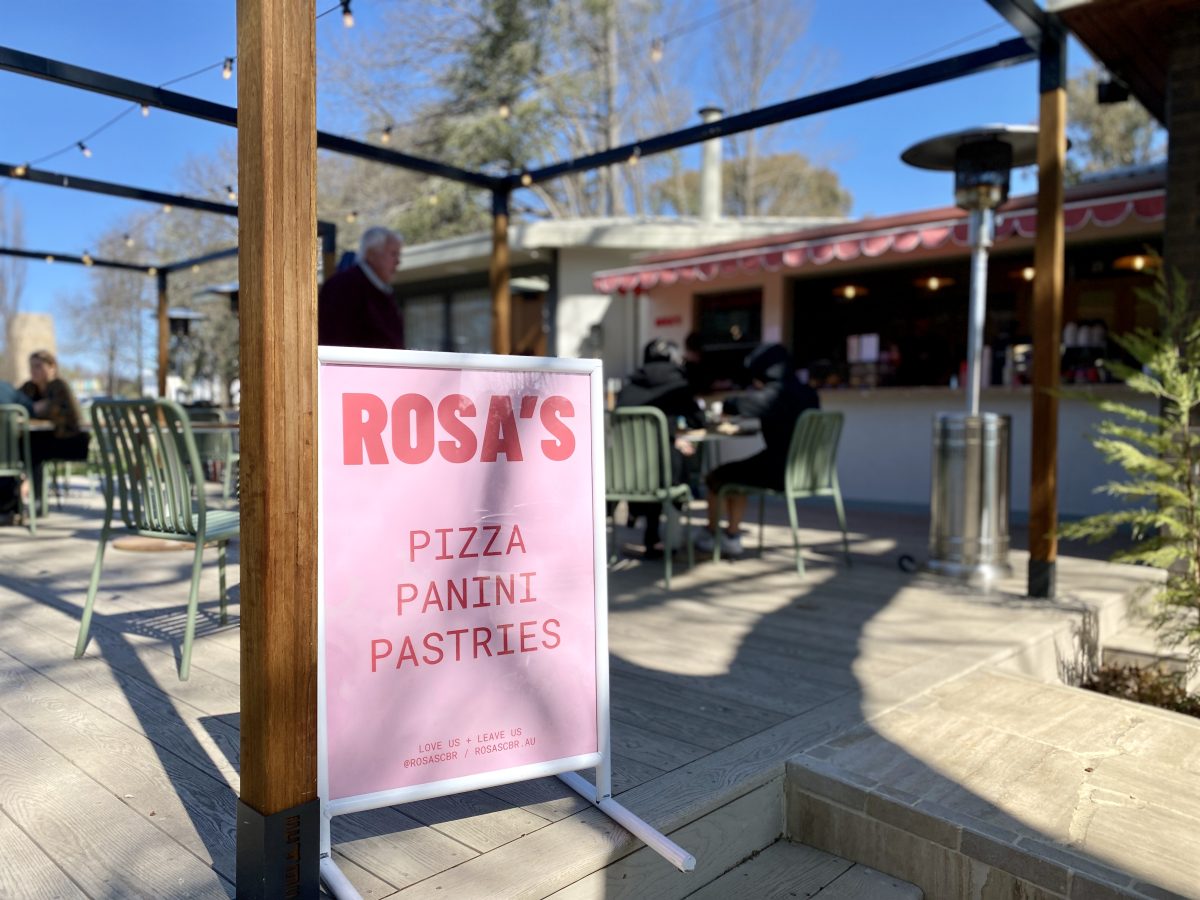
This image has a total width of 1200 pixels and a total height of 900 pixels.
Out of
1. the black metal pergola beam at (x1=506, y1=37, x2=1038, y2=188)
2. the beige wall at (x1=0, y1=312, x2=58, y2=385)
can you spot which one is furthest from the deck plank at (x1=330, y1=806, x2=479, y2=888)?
the beige wall at (x1=0, y1=312, x2=58, y2=385)

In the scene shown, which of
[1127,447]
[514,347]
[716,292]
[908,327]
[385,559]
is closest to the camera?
[385,559]

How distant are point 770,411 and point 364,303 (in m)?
2.21

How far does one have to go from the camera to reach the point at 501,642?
178cm

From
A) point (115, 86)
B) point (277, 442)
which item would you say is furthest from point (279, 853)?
point (115, 86)

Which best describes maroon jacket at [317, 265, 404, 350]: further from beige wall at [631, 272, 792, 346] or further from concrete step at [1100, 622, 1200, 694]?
beige wall at [631, 272, 792, 346]

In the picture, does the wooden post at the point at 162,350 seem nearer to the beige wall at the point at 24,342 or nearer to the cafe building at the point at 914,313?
the cafe building at the point at 914,313

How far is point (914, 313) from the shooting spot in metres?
8.19

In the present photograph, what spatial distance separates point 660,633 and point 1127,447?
6.15 feet

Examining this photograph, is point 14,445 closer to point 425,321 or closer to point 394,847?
point 394,847

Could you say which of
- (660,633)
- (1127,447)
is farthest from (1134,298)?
(660,633)

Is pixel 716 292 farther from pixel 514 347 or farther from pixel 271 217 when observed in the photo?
pixel 271 217

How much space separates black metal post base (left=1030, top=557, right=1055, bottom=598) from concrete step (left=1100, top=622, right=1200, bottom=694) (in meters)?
0.30

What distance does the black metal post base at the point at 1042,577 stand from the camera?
3979 millimetres

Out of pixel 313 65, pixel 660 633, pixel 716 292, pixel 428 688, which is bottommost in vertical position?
pixel 660 633
